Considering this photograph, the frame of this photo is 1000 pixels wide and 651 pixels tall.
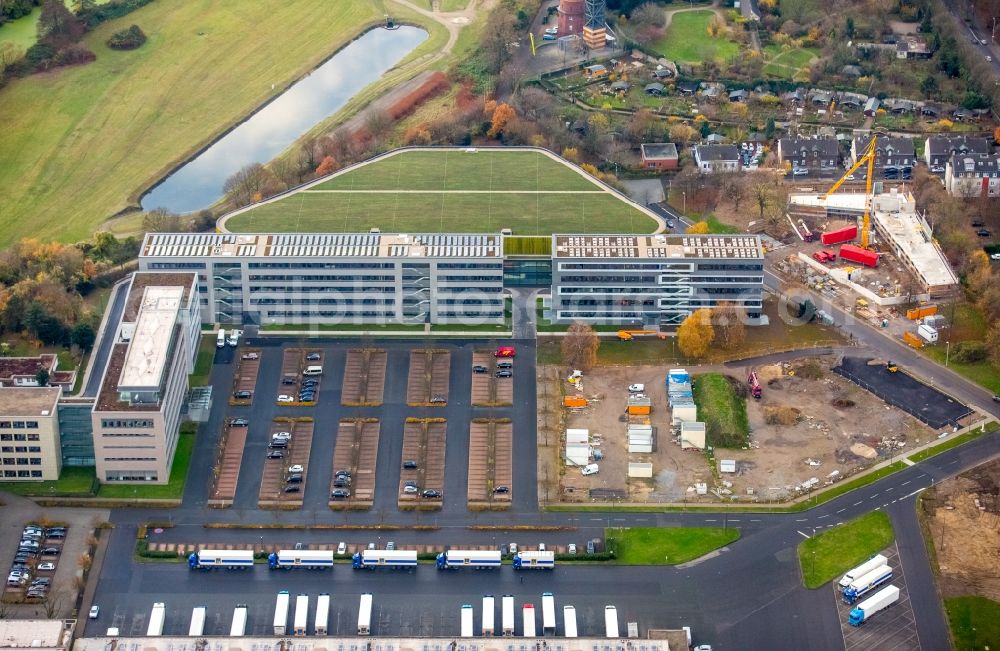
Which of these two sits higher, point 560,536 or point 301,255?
point 301,255

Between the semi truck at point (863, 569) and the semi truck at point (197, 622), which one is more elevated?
the semi truck at point (197, 622)

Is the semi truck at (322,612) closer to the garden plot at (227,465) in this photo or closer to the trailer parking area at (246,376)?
the garden plot at (227,465)

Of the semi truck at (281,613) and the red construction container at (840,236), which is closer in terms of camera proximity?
the semi truck at (281,613)

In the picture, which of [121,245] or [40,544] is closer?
[40,544]

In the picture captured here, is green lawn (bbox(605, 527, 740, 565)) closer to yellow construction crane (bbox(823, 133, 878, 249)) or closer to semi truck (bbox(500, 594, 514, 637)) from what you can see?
semi truck (bbox(500, 594, 514, 637))

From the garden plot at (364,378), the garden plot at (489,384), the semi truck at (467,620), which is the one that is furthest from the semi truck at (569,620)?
the garden plot at (364,378)

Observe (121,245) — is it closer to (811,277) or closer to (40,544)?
(40,544)

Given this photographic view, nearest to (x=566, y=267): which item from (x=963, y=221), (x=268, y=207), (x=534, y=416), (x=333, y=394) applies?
(x=534, y=416)
